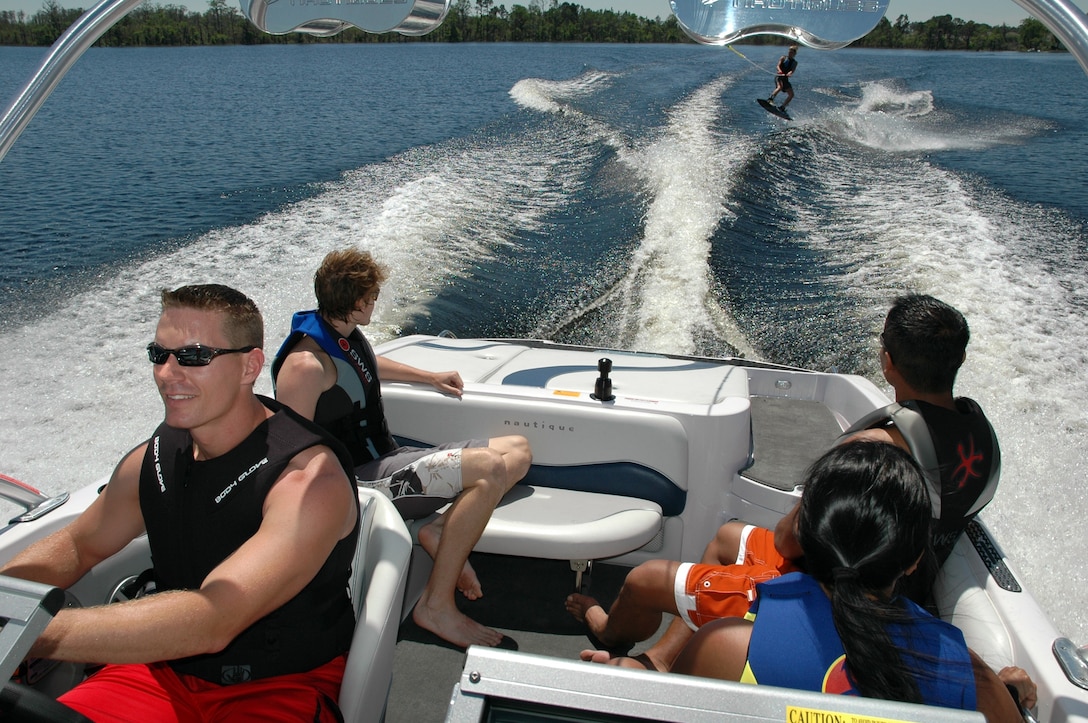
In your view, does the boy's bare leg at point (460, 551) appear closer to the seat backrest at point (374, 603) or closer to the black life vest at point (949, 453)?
the seat backrest at point (374, 603)

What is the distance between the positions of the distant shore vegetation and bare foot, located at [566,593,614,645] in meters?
25.6

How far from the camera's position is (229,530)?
1.39 m

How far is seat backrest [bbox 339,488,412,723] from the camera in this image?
1411mm

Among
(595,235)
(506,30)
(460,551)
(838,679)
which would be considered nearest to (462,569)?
(460,551)

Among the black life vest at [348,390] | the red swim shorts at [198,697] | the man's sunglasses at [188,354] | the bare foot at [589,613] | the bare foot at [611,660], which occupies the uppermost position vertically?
the man's sunglasses at [188,354]

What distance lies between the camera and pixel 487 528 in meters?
2.32

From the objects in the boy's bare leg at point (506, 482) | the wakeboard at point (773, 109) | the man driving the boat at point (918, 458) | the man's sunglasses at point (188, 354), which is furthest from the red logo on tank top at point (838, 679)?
the wakeboard at point (773, 109)

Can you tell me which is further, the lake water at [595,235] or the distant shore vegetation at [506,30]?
the distant shore vegetation at [506,30]

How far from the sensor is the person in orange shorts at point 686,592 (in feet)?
5.30

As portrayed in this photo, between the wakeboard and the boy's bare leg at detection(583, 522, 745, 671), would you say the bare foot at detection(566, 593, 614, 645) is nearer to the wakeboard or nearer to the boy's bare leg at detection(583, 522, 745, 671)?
the boy's bare leg at detection(583, 522, 745, 671)

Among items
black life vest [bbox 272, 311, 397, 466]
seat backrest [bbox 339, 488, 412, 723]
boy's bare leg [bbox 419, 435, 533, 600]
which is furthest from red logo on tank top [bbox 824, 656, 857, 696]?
black life vest [bbox 272, 311, 397, 466]

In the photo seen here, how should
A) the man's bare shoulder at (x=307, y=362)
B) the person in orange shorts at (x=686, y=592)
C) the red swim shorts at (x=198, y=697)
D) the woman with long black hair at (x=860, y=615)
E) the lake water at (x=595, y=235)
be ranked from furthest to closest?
the lake water at (x=595, y=235) < the man's bare shoulder at (x=307, y=362) < the person in orange shorts at (x=686, y=592) < the red swim shorts at (x=198, y=697) < the woman with long black hair at (x=860, y=615)

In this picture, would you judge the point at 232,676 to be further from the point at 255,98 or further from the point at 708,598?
the point at 255,98

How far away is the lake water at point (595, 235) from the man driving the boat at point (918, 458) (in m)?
1.69
